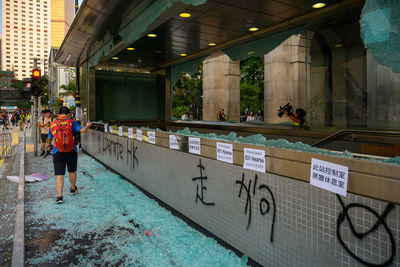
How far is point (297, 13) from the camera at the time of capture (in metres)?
7.05

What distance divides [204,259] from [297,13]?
608 centimetres

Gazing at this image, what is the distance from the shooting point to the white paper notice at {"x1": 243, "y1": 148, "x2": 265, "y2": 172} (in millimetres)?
3121

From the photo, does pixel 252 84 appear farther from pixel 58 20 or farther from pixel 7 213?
pixel 58 20

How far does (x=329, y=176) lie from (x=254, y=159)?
930 mm

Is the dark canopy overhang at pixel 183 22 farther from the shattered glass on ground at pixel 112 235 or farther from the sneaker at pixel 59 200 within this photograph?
the sneaker at pixel 59 200

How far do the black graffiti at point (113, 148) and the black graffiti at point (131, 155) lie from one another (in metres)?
0.53

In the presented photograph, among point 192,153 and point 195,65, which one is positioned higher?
point 195,65

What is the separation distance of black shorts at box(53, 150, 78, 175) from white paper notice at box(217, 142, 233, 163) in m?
3.83

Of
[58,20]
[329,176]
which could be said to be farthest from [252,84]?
[58,20]

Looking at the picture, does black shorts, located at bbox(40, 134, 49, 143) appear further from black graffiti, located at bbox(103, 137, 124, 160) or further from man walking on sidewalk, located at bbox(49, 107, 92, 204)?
man walking on sidewalk, located at bbox(49, 107, 92, 204)

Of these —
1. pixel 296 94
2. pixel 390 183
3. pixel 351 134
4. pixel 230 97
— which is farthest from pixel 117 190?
pixel 230 97

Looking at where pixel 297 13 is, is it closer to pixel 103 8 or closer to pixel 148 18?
pixel 148 18

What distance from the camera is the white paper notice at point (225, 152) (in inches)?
142

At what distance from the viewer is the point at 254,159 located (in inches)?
126
